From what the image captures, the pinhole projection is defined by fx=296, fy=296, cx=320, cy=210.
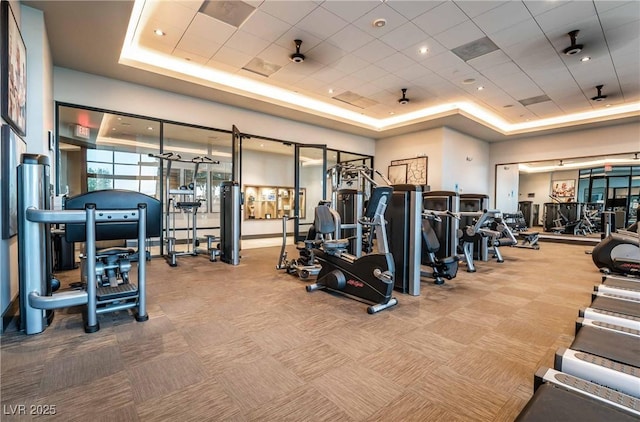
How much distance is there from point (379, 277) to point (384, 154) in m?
7.48

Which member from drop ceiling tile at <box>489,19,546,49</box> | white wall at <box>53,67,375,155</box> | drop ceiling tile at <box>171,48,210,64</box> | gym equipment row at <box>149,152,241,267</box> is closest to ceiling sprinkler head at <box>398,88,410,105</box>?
drop ceiling tile at <box>489,19,546,49</box>

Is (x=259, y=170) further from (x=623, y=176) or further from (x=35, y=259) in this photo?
(x=623, y=176)

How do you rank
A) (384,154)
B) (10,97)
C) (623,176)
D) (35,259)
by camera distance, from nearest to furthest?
(35,259)
(10,97)
(384,154)
(623,176)

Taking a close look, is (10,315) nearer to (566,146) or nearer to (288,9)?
(288,9)

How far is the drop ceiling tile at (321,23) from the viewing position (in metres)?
3.90

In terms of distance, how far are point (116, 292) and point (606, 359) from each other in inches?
138

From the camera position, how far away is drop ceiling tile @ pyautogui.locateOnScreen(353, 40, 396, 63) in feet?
15.3

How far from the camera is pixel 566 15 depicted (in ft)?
12.6

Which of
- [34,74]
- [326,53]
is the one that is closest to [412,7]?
[326,53]

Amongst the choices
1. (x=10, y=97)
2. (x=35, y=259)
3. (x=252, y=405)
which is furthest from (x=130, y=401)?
(x=10, y=97)

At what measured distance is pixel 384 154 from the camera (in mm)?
9867

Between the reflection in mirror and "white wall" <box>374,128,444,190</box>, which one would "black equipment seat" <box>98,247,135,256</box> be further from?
the reflection in mirror

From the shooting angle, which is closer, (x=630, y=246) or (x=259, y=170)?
(x=630, y=246)

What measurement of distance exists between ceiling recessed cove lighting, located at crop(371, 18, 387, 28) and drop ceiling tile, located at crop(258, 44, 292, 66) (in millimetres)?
1479
